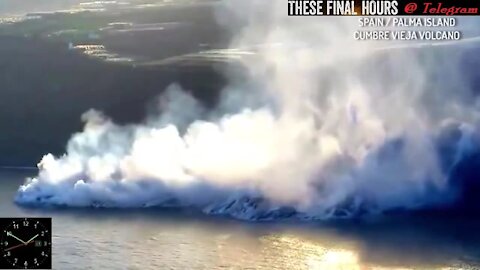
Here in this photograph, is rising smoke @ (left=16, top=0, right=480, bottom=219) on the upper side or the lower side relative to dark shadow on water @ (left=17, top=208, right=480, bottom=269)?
upper

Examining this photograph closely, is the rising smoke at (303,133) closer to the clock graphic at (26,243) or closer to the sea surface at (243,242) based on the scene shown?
the sea surface at (243,242)

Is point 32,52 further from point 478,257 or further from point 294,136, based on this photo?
point 478,257

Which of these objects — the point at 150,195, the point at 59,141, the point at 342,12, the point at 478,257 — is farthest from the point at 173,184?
the point at 478,257

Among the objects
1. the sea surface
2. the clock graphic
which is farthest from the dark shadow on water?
the clock graphic

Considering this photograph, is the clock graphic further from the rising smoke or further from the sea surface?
the rising smoke

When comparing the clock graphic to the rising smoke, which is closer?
the clock graphic

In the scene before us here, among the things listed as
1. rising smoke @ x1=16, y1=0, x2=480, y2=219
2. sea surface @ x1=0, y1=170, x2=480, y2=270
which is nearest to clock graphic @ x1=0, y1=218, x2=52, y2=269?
sea surface @ x1=0, y1=170, x2=480, y2=270
